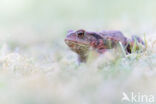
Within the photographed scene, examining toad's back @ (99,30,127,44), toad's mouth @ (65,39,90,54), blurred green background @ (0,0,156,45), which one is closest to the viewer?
toad's mouth @ (65,39,90,54)

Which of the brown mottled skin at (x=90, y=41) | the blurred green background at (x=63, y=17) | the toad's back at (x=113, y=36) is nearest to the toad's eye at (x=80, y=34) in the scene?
the brown mottled skin at (x=90, y=41)

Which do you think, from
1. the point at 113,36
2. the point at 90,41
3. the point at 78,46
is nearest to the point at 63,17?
the point at 113,36

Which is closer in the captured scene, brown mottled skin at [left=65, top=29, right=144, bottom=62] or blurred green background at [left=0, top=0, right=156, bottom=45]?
brown mottled skin at [left=65, top=29, right=144, bottom=62]

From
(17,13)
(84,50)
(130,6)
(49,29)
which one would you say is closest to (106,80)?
(84,50)

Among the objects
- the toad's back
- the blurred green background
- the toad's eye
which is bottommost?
the blurred green background

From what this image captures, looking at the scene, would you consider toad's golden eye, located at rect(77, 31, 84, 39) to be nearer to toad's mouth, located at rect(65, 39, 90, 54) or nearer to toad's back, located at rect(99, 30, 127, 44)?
toad's mouth, located at rect(65, 39, 90, 54)

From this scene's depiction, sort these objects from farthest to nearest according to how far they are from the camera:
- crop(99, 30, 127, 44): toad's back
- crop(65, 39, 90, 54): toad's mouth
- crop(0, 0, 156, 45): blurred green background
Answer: crop(0, 0, 156, 45): blurred green background < crop(99, 30, 127, 44): toad's back < crop(65, 39, 90, 54): toad's mouth

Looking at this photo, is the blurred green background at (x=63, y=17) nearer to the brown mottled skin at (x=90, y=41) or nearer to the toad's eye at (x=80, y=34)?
the brown mottled skin at (x=90, y=41)

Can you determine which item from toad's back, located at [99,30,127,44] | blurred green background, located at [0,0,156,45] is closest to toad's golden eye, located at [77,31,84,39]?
toad's back, located at [99,30,127,44]

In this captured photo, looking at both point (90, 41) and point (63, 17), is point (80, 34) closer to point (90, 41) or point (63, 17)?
point (90, 41)
